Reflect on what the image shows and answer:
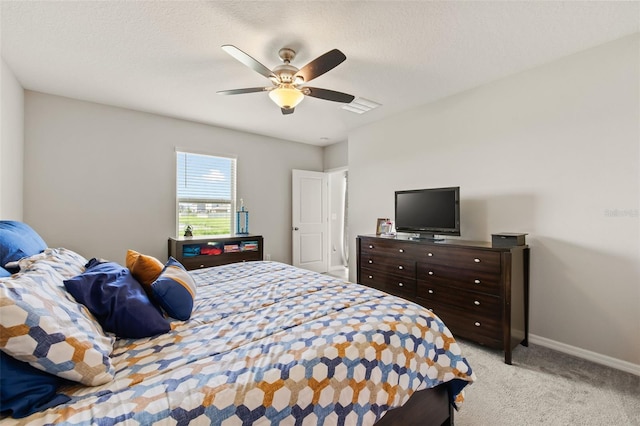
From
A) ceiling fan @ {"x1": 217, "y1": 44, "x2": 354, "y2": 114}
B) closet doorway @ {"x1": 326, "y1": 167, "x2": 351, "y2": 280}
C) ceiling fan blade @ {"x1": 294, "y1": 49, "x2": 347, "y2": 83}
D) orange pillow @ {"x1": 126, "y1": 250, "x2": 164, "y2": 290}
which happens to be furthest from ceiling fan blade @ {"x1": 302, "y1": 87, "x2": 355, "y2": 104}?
closet doorway @ {"x1": 326, "y1": 167, "x2": 351, "y2": 280}

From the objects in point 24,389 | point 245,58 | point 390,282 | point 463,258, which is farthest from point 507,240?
point 24,389

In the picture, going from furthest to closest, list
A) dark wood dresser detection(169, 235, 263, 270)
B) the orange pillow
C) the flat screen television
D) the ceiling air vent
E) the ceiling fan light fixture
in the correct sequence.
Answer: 1. dark wood dresser detection(169, 235, 263, 270)
2. the ceiling air vent
3. the flat screen television
4. the ceiling fan light fixture
5. the orange pillow

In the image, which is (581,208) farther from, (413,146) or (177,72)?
(177,72)

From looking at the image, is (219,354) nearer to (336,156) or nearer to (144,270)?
(144,270)

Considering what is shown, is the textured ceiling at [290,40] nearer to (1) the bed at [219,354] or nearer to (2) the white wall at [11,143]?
(2) the white wall at [11,143]

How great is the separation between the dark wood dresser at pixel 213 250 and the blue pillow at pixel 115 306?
102 inches

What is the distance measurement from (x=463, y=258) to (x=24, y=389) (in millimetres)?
2863

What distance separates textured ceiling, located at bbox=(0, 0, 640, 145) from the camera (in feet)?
6.36

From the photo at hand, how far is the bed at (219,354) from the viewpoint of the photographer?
839 mm

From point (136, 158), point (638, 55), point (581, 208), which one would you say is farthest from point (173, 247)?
point (638, 55)

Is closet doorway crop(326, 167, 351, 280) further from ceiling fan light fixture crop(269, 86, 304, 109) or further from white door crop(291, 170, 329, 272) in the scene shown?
ceiling fan light fixture crop(269, 86, 304, 109)

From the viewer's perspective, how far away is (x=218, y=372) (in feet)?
3.23

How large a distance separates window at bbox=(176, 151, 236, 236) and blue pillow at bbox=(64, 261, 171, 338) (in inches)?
121

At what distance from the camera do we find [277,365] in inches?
40.9
